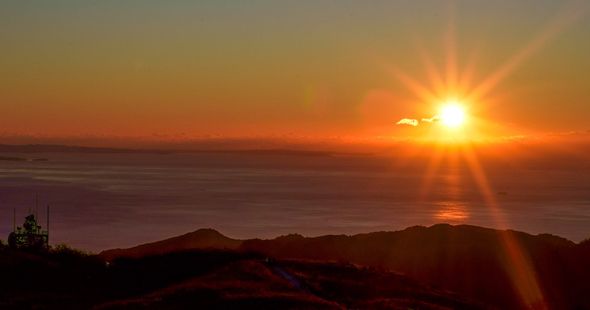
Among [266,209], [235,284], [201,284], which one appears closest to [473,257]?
[235,284]

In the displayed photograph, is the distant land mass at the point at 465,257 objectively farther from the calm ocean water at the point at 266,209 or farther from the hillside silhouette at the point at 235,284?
the calm ocean water at the point at 266,209

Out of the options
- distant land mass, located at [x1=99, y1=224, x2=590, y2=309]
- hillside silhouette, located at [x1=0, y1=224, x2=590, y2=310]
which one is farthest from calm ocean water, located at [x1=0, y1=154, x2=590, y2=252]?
→ hillside silhouette, located at [x1=0, y1=224, x2=590, y2=310]

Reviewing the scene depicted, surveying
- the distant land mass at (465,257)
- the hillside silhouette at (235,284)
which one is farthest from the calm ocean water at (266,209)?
the hillside silhouette at (235,284)

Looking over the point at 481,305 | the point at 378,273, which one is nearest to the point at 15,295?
the point at 378,273

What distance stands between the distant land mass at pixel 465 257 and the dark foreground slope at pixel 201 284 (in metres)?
6.10

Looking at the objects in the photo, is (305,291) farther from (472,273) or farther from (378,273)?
(472,273)

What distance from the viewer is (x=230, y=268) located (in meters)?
19.7

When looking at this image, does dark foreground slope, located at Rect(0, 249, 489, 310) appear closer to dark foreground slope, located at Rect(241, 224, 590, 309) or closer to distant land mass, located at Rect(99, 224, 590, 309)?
distant land mass, located at Rect(99, 224, 590, 309)

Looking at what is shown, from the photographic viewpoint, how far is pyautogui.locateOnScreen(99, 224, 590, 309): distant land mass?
3142cm

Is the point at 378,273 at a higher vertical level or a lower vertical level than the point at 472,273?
higher

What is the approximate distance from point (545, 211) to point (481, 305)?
97.1m

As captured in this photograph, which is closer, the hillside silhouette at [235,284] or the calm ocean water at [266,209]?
the hillside silhouette at [235,284]

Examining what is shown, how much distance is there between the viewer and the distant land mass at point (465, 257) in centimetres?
3142

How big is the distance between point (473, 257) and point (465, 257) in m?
0.46
